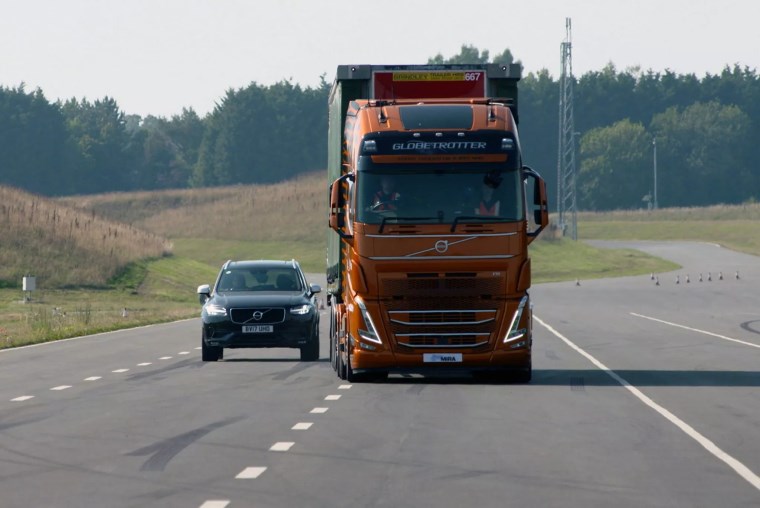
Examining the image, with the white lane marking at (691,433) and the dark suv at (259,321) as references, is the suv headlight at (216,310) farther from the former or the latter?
the white lane marking at (691,433)

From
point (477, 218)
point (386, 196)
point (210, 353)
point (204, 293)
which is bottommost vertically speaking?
point (210, 353)

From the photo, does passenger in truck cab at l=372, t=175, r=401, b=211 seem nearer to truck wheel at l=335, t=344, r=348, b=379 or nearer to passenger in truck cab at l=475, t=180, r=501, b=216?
passenger in truck cab at l=475, t=180, r=501, b=216

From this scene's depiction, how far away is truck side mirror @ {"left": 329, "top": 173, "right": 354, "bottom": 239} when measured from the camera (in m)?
20.4

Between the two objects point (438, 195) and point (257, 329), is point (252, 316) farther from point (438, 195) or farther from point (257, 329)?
point (438, 195)

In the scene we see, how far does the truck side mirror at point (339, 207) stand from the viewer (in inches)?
802

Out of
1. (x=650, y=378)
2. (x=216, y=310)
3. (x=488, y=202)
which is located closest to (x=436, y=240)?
(x=488, y=202)

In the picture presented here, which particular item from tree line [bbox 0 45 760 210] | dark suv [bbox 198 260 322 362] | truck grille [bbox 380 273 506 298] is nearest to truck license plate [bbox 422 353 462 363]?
truck grille [bbox 380 273 506 298]

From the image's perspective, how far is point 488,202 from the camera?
2019cm

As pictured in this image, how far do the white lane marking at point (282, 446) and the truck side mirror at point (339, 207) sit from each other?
21.6ft

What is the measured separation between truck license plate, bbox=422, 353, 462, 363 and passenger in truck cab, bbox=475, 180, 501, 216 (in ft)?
6.15

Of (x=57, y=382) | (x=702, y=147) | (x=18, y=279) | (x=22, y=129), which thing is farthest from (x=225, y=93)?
(x=57, y=382)

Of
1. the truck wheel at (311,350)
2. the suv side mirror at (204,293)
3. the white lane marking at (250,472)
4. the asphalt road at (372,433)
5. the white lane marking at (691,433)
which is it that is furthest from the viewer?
the truck wheel at (311,350)

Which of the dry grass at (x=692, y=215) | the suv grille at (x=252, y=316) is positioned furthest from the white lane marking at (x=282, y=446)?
the dry grass at (x=692, y=215)

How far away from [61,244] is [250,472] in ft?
202
